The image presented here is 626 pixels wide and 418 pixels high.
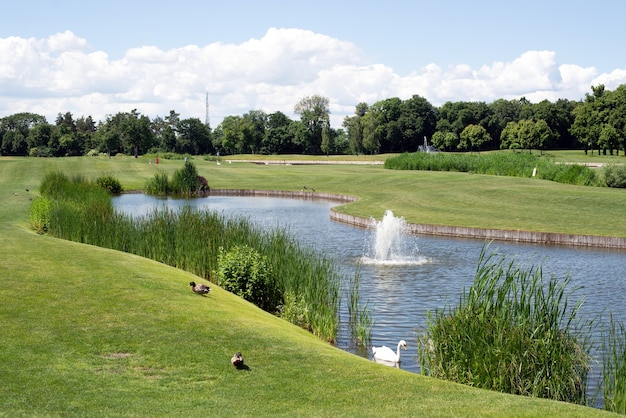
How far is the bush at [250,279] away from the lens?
58.7ft

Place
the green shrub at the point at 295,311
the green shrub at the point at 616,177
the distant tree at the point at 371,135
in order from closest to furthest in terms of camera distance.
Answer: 1. the green shrub at the point at 295,311
2. the green shrub at the point at 616,177
3. the distant tree at the point at 371,135

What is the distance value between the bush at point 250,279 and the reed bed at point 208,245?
0.25m

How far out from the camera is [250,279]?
17844 millimetres

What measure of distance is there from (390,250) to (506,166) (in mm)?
31948

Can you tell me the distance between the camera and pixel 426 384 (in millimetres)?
10273

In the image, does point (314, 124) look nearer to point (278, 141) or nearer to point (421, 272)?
point (278, 141)

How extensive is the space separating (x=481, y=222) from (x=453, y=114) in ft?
309

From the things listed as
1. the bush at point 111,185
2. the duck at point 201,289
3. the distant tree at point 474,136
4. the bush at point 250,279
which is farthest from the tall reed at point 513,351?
the distant tree at point 474,136

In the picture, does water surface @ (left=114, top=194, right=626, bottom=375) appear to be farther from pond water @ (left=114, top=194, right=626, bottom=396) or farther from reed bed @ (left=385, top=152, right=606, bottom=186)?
reed bed @ (left=385, top=152, right=606, bottom=186)

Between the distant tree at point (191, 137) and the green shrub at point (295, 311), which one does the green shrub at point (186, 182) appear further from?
the distant tree at point (191, 137)

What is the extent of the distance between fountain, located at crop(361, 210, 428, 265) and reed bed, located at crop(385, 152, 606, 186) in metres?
23.3

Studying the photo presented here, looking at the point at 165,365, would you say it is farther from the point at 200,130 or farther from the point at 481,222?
the point at 200,130

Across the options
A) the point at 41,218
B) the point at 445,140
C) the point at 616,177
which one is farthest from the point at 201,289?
the point at 445,140

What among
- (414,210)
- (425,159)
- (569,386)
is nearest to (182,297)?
(569,386)
